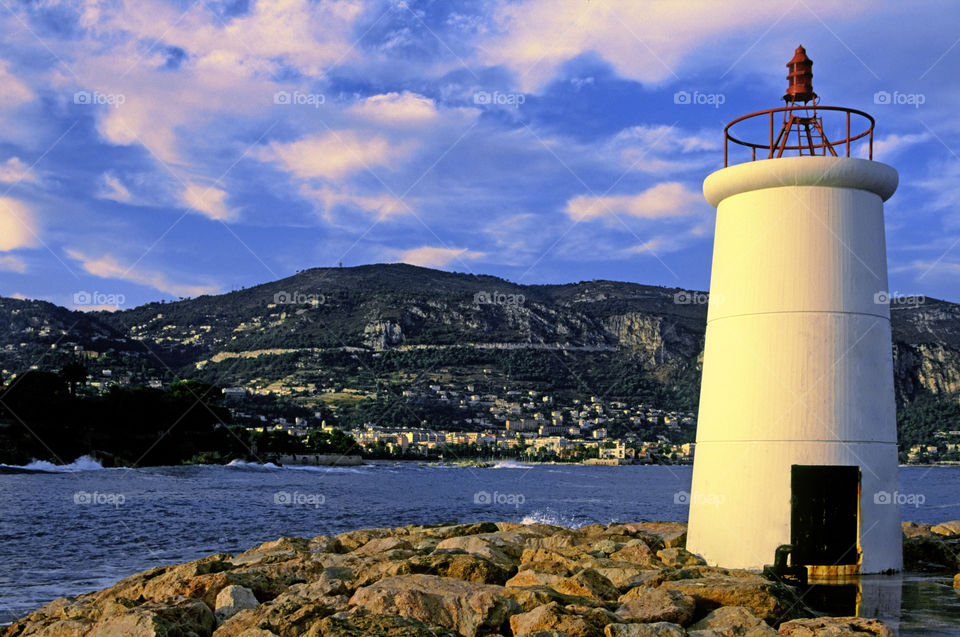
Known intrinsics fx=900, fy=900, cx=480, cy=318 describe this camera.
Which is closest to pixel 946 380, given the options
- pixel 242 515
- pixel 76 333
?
pixel 242 515

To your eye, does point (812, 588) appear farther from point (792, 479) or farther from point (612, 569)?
point (612, 569)

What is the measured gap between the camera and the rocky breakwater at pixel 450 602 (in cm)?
784

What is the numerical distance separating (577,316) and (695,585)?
15788 centimetres

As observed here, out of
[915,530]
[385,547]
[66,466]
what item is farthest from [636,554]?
[66,466]

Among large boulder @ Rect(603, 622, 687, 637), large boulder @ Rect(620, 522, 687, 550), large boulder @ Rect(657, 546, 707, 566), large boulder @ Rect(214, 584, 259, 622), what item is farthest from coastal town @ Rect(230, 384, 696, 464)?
large boulder @ Rect(603, 622, 687, 637)

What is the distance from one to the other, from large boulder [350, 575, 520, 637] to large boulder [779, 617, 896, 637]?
2526 millimetres

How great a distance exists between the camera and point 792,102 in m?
12.2

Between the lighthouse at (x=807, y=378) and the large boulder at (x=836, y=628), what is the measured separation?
9.07 ft

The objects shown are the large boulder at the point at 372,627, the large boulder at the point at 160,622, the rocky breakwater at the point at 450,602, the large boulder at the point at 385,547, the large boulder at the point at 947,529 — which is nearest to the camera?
the large boulder at the point at 372,627

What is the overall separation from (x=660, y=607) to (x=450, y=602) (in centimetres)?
204

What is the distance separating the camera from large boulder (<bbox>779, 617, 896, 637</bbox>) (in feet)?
25.6

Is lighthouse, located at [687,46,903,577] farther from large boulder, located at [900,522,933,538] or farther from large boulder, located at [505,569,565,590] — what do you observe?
large boulder, located at [900,522,933,538]

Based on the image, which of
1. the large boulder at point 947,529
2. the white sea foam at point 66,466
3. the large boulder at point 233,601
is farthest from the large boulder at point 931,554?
the white sea foam at point 66,466

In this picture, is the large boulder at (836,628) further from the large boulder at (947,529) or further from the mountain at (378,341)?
the mountain at (378,341)
